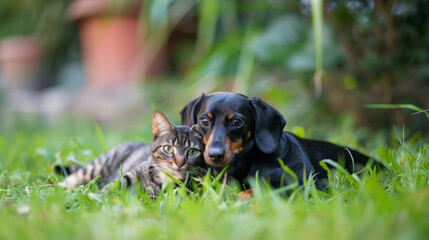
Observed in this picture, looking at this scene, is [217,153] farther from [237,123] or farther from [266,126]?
[266,126]

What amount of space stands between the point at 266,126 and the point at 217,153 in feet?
1.02

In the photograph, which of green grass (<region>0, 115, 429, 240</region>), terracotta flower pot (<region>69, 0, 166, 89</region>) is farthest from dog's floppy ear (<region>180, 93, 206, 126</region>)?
terracotta flower pot (<region>69, 0, 166, 89</region>)

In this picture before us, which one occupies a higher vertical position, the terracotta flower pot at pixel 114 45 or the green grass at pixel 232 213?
the terracotta flower pot at pixel 114 45

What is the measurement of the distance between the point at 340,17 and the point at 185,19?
2.22 metres

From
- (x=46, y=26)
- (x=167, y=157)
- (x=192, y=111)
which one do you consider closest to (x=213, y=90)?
(x=192, y=111)

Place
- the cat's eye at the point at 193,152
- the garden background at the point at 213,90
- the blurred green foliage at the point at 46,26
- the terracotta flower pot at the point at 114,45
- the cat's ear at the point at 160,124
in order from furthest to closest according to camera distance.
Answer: the blurred green foliage at the point at 46,26 → the terracotta flower pot at the point at 114,45 → the cat's ear at the point at 160,124 → the cat's eye at the point at 193,152 → the garden background at the point at 213,90

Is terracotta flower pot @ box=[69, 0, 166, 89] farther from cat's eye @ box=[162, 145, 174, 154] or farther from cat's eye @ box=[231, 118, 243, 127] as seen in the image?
cat's eye @ box=[231, 118, 243, 127]

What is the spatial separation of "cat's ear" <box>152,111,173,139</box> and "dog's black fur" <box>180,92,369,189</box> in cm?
11

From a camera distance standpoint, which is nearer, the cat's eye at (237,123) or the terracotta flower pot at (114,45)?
the cat's eye at (237,123)

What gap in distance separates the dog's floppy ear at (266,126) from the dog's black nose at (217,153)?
0.21m

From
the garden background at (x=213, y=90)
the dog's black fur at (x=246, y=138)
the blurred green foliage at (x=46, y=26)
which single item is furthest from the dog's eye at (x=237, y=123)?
the blurred green foliage at (x=46, y=26)

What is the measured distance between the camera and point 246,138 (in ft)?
6.70

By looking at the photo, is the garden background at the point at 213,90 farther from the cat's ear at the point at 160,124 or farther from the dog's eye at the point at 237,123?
the cat's ear at the point at 160,124

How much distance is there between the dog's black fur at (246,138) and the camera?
6.40 ft
